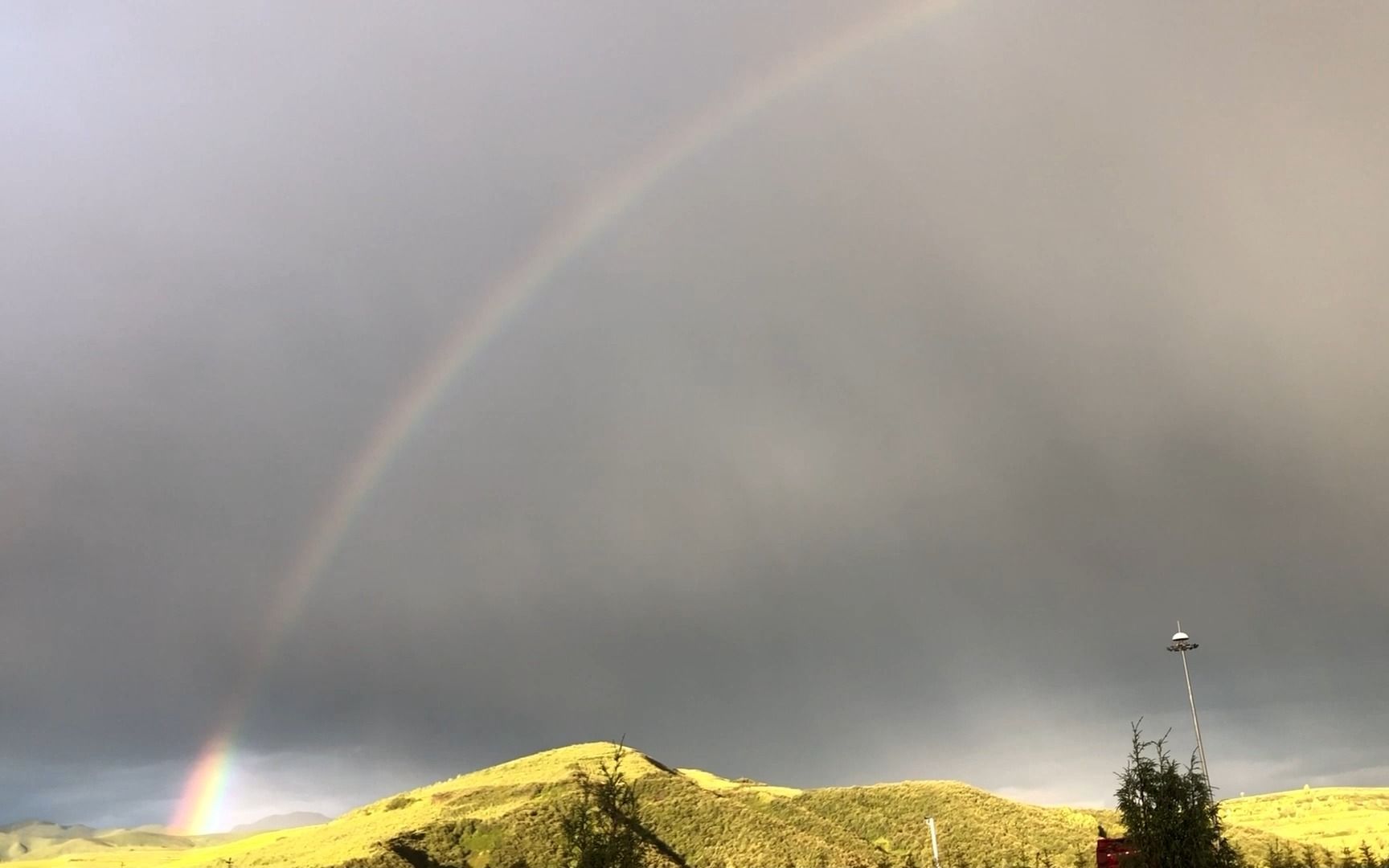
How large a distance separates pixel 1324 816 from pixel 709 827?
Answer: 73299 mm

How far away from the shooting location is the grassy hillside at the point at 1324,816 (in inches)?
3341

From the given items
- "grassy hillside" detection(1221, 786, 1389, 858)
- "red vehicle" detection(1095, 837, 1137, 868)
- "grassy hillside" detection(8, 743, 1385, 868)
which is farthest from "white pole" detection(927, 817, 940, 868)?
"grassy hillside" detection(1221, 786, 1389, 858)

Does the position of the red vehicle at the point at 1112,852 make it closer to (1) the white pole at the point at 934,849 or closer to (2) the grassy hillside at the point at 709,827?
(1) the white pole at the point at 934,849

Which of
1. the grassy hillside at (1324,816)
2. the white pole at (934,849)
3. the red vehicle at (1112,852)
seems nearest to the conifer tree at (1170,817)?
the red vehicle at (1112,852)

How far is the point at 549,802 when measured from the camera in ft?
288

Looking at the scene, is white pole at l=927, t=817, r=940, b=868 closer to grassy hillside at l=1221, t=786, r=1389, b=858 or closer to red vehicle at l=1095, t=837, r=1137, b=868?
red vehicle at l=1095, t=837, r=1137, b=868

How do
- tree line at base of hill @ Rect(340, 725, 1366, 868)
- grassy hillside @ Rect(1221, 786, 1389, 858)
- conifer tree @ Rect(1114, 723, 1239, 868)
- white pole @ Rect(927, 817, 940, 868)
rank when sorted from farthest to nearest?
grassy hillside @ Rect(1221, 786, 1389, 858), tree line at base of hill @ Rect(340, 725, 1366, 868), white pole @ Rect(927, 817, 940, 868), conifer tree @ Rect(1114, 723, 1239, 868)

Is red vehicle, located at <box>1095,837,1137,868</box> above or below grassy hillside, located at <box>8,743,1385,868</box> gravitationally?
below

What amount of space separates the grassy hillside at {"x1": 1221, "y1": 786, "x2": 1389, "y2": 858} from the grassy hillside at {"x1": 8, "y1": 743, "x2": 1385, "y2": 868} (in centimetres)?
470

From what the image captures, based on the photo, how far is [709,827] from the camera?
87.0 meters

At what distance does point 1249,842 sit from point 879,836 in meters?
29.8

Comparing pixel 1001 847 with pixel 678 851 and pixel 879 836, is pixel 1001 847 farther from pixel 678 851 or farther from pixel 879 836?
pixel 678 851

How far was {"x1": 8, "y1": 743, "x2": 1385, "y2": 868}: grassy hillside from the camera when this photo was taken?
78000mm

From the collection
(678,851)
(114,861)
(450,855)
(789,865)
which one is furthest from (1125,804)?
(114,861)
